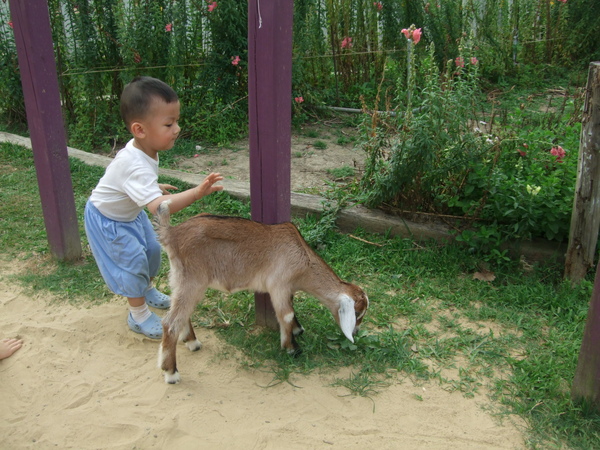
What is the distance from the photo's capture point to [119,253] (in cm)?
350

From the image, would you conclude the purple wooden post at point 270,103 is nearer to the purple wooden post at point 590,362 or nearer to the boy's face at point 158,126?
the boy's face at point 158,126

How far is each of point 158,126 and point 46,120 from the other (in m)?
1.46

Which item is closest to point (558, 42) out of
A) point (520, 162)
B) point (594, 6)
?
point (594, 6)

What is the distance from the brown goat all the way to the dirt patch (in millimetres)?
2432

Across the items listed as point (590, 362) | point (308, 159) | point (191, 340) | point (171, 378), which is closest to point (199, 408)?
point (171, 378)

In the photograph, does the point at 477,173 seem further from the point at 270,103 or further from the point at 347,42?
the point at 347,42

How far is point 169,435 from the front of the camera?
2795mm

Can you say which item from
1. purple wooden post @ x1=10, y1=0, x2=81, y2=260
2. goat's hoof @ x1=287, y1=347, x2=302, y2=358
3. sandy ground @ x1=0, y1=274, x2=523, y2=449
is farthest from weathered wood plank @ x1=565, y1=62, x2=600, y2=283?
purple wooden post @ x1=10, y1=0, x2=81, y2=260

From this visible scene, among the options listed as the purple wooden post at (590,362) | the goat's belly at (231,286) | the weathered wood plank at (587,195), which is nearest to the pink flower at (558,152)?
the weathered wood plank at (587,195)

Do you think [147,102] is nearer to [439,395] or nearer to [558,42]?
[439,395]

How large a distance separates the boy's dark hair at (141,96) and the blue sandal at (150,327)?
1.32 meters

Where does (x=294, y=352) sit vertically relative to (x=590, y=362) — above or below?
below

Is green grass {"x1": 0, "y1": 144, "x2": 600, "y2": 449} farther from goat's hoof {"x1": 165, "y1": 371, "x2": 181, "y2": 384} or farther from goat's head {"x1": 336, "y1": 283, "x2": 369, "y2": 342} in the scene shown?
goat's hoof {"x1": 165, "y1": 371, "x2": 181, "y2": 384}

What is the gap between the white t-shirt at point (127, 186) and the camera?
3131mm
